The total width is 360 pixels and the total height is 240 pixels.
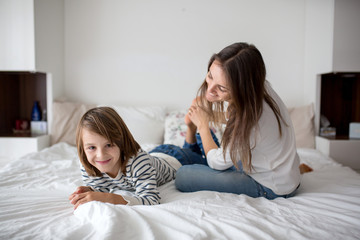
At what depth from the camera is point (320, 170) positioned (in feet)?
5.44

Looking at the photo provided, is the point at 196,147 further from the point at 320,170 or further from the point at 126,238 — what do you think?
the point at 126,238

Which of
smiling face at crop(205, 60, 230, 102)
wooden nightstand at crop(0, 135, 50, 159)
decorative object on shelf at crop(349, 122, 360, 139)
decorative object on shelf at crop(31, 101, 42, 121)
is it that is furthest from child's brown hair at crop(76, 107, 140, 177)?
decorative object on shelf at crop(349, 122, 360, 139)

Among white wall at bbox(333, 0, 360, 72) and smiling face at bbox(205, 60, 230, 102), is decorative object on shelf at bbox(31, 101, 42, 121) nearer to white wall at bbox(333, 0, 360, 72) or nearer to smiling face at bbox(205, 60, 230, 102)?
smiling face at bbox(205, 60, 230, 102)

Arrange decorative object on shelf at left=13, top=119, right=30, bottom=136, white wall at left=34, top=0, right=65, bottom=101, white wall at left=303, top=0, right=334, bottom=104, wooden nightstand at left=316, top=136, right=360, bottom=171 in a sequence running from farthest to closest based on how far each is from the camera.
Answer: decorative object on shelf at left=13, top=119, right=30, bottom=136, white wall at left=34, top=0, right=65, bottom=101, white wall at left=303, top=0, right=334, bottom=104, wooden nightstand at left=316, top=136, right=360, bottom=171

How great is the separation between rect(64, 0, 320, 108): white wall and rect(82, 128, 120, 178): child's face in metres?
1.82

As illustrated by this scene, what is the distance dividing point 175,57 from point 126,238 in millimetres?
2299

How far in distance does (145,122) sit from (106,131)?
143 cm

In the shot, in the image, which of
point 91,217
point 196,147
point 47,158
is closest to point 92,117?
point 91,217

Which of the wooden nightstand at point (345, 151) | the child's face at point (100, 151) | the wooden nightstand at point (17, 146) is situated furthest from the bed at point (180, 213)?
the wooden nightstand at point (17, 146)

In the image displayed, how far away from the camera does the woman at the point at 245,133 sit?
1007 millimetres

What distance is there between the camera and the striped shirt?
3.48 feet

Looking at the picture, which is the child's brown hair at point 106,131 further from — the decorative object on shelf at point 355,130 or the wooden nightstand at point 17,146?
the decorative object on shelf at point 355,130

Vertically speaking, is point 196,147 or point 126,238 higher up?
point 196,147

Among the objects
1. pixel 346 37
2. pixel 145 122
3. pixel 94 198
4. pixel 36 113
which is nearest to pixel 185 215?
pixel 94 198
